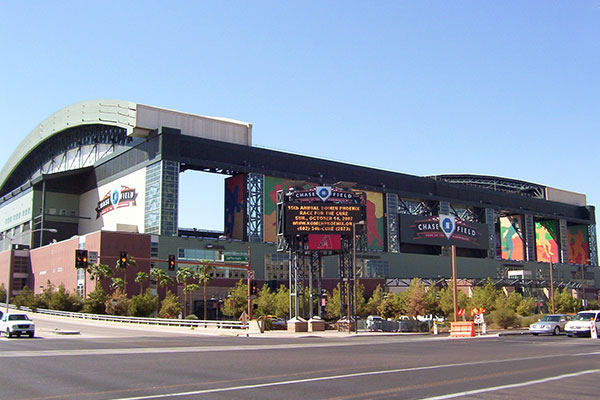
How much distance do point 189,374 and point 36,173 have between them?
138920 mm

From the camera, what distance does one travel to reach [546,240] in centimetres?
15675

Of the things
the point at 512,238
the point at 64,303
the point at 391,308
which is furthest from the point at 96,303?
the point at 512,238

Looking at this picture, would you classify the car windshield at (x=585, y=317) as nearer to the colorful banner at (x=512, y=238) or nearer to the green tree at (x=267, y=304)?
the green tree at (x=267, y=304)

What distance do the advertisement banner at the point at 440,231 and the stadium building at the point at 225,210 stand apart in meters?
0.25

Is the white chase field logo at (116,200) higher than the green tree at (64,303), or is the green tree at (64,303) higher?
the white chase field logo at (116,200)

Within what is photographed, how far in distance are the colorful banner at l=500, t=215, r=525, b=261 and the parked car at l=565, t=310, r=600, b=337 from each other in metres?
108

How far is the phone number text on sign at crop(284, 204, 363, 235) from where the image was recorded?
59.1 meters

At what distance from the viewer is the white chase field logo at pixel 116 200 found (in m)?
107

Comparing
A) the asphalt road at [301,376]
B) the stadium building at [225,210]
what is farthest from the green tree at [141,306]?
the asphalt road at [301,376]

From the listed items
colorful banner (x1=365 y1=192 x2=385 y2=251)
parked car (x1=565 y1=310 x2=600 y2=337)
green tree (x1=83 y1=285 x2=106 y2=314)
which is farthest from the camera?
colorful banner (x1=365 y1=192 x2=385 y2=251)

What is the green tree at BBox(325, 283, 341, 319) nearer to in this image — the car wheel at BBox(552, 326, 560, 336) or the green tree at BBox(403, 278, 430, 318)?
the green tree at BBox(403, 278, 430, 318)

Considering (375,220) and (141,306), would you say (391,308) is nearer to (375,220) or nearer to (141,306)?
(141,306)

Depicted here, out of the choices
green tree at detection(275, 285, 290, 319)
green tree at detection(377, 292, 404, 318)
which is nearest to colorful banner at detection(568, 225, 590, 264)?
green tree at detection(377, 292, 404, 318)

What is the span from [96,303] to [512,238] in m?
108
